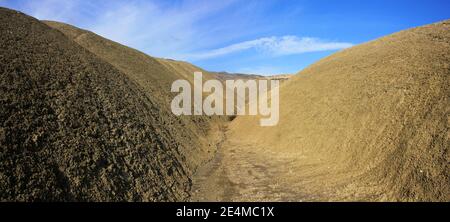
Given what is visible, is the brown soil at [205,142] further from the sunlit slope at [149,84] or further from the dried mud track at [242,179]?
the sunlit slope at [149,84]

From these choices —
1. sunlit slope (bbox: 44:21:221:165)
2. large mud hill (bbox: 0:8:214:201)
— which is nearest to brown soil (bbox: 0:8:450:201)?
large mud hill (bbox: 0:8:214:201)

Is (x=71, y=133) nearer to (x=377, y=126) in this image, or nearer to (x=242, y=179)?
(x=242, y=179)

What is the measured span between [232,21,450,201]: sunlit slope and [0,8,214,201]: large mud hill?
23.5ft

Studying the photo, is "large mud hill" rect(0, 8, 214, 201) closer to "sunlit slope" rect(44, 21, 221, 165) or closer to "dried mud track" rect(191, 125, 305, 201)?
"dried mud track" rect(191, 125, 305, 201)

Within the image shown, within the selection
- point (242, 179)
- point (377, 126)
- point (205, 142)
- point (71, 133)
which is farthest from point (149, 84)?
point (377, 126)

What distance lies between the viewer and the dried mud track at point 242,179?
14.0 meters

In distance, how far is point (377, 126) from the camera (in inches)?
656

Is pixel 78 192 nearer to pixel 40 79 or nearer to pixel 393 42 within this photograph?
pixel 40 79

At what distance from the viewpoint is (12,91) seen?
11.4m

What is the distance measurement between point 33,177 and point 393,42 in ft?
88.3

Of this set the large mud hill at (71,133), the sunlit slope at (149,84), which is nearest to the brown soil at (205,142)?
the large mud hill at (71,133)

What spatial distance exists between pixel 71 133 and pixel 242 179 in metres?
8.68

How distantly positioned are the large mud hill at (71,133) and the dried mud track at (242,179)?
39.0 inches
